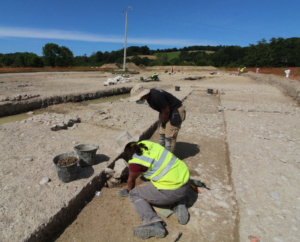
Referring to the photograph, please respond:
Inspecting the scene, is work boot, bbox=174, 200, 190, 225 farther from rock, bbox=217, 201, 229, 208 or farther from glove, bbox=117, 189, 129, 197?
glove, bbox=117, 189, 129, 197

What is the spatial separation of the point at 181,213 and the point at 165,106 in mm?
1602

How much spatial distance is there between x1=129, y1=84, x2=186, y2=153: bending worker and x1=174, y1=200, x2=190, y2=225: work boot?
1.21m

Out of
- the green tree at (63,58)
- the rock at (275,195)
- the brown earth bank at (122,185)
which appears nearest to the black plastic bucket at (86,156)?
the brown earth bank at (122,185)

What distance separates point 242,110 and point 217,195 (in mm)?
6141

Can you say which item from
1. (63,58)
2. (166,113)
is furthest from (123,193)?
(63,58)

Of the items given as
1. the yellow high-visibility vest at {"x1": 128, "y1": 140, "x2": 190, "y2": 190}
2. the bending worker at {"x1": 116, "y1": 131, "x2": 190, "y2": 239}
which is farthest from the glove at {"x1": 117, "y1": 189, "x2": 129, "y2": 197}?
the yellow high-visibility vest at {"x1": 128, "y1": 140, "x2": 190, "y2": 190}

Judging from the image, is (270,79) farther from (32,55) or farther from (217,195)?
(32,55)

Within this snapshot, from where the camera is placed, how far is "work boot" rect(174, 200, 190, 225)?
242 centimetres

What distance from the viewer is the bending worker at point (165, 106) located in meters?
3.11

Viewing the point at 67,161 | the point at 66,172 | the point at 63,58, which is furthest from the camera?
the point at 63,58

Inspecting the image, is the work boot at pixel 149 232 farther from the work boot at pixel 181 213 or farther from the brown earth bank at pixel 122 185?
the work boot at pixel 181 213

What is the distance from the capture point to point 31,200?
2.40 m

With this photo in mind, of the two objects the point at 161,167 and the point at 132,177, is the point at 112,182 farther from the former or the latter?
the point at 161,167

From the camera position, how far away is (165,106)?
10.4ft
